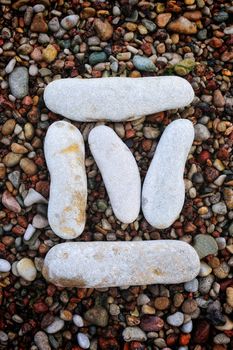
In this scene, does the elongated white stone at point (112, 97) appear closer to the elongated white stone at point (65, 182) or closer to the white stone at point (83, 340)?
the elongated white stone at point (65, 182)

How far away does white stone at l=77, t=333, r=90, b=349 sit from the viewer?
5.20 ft

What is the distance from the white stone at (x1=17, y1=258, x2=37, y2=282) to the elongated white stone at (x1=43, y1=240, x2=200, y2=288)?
0.17 ft

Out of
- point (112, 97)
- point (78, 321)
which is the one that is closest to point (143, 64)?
point (112, 97)

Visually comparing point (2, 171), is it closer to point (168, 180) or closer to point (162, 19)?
point (168, 180)

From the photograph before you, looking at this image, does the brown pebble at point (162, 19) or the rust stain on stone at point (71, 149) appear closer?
the rust stain on stone at point (71, 149)

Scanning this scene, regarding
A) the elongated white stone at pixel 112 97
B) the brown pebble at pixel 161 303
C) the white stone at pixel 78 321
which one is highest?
the elongated white stone at pixel 112 97

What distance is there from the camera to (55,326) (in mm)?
1586

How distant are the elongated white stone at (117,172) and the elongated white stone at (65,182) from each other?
2.8 inches

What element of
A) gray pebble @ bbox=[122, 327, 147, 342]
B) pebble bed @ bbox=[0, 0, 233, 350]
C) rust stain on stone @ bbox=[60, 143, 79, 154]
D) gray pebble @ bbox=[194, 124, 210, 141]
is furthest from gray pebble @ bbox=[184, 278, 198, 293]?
rust stain on stone @ bbox=[60, 143, 79, 154]

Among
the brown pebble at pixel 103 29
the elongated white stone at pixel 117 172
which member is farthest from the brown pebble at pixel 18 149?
the brown pebble at pixel 103 29

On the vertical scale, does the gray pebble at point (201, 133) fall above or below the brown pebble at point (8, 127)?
below

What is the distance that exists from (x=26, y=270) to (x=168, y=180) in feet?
1.95

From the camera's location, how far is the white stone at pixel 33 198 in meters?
1.60

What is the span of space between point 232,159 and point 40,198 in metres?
0.72
